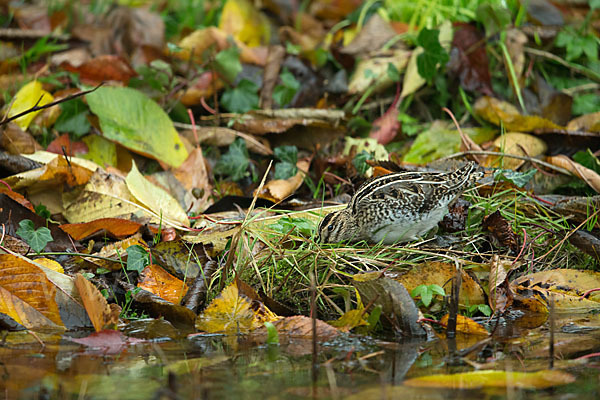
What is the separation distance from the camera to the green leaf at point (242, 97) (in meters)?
6.57

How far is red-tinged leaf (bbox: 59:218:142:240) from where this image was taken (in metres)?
4.75

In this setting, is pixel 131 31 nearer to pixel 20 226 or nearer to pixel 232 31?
pixel 232 31

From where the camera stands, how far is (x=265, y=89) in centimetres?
683

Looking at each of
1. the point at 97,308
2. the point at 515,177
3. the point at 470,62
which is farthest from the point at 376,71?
the point at 97,308

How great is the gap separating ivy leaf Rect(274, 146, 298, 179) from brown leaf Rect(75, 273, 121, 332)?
2.26m

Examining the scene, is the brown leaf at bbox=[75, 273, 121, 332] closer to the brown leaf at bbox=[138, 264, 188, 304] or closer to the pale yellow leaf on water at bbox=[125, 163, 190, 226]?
the brown leaf at bbox=[138, 264, 188, 304]

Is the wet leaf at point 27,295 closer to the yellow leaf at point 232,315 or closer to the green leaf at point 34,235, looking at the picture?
the green leaf at point 34,235

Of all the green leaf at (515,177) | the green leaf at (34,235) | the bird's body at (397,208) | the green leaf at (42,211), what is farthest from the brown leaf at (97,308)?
the green leaf at (515,177)

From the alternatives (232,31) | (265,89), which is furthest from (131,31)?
(265,89)

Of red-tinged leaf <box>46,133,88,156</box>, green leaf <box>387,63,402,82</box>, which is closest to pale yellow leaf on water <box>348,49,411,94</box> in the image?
green leaf <box>387,63,402,82</box>

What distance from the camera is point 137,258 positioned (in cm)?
443

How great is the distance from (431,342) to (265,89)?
381 cm

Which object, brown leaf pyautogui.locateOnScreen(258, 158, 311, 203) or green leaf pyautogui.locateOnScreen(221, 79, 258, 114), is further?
green leaf pyautogui.locateOnScreen(221, 79, 258, 114)

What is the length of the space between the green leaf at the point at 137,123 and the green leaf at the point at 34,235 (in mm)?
1360
